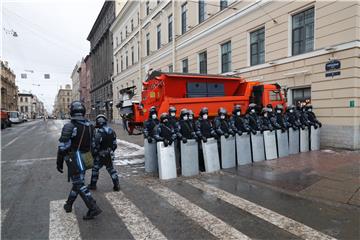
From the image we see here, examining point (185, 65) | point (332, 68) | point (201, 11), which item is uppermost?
point (201, 11)

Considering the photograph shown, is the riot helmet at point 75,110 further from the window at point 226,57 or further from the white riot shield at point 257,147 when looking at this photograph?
the window at point 226,57

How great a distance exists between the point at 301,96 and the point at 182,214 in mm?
10475

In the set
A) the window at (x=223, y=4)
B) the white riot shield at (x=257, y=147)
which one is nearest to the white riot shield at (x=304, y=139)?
the white riot shield at (x=257, y=147)

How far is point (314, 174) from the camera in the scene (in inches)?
300

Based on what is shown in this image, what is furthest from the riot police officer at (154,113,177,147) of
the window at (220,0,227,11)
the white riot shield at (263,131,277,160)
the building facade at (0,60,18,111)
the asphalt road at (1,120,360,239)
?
the building facade at (0,60,18,111)

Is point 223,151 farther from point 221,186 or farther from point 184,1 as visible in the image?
point 184,1

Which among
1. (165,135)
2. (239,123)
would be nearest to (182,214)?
(165,135)

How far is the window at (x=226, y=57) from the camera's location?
1811 centimetres

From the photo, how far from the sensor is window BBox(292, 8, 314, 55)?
12.7 meters

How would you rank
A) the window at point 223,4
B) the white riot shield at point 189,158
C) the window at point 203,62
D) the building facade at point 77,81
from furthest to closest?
the building facade at point 77,81
the window at point 203,62
the window at point 223,4
the white riot shield at point 189,158

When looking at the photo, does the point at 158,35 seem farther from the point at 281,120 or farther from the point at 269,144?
the point at 269,144

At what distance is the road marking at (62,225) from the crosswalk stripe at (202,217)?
5.95ft

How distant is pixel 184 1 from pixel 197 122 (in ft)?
55.7

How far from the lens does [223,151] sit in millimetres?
8664
